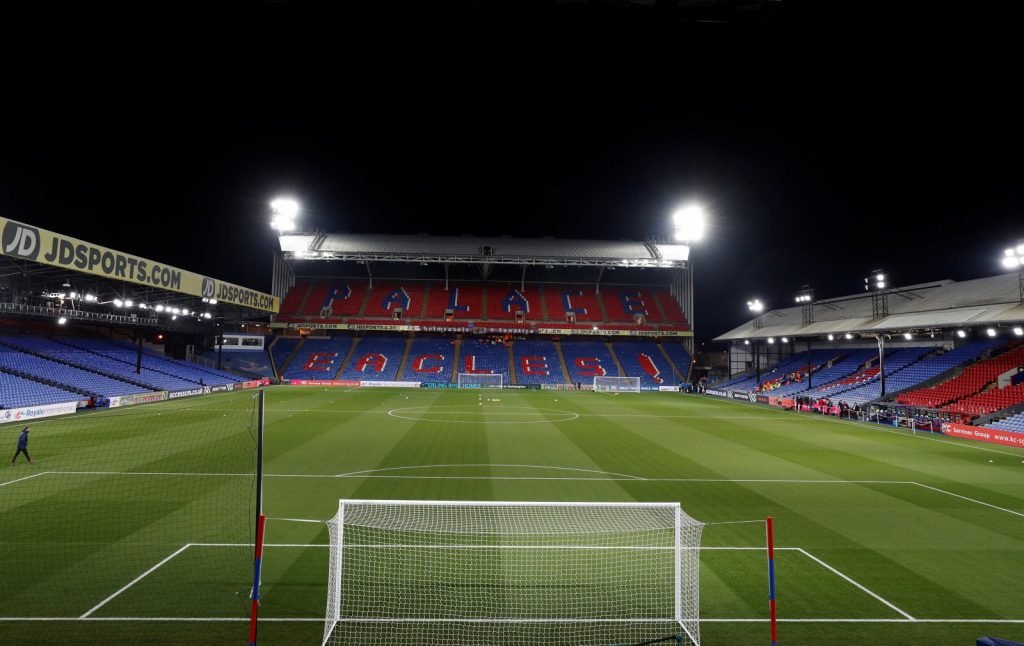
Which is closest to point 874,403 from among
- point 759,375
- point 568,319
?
point 759,375

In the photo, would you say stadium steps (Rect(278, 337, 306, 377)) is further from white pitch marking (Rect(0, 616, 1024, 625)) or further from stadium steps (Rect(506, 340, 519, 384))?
white pitch marking (Rect(0, 616, 1024, 625))

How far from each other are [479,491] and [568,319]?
43.4 m

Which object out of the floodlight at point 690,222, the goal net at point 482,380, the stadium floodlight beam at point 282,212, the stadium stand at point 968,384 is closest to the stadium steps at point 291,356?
the stadium floodlight beam at point 282,212

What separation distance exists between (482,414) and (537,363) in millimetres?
25044

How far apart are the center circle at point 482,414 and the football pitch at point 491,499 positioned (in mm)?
1676

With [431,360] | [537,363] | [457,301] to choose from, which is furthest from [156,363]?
[537,363]

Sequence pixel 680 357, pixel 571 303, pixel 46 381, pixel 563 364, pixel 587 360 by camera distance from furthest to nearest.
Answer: pixel 571 303
pixel 680 357
pixel 587 360
pixel 563 364
pixel 46 381

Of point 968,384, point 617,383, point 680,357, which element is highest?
point 680,357

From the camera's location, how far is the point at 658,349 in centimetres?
5412

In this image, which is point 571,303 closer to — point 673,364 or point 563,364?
point 563,364

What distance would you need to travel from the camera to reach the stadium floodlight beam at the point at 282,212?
4644cm

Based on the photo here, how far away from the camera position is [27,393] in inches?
893

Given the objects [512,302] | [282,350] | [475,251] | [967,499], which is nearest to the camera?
[967,499]

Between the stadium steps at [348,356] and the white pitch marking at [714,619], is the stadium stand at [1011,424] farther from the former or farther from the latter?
the stadium steps at [348,356]
